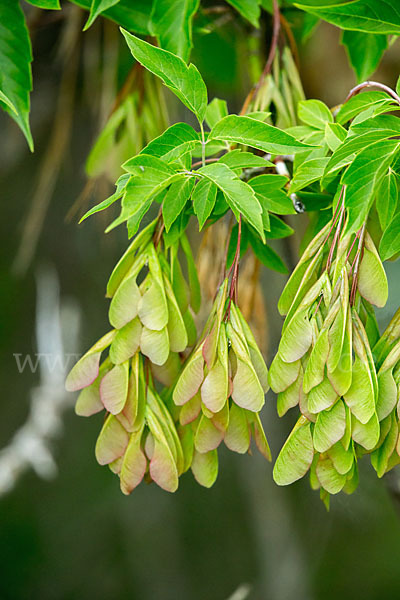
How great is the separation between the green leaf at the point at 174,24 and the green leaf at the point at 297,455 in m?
0.22

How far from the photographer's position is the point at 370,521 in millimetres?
897

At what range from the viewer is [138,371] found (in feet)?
0.81

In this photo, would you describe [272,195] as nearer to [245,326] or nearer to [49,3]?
[245,326]

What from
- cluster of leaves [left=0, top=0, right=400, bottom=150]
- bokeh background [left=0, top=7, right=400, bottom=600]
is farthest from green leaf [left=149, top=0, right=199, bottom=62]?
bokeh background [left=0, top=7, right=400, bottom=600]

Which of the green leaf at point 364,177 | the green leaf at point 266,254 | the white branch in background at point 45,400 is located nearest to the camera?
the green leaf at point 364,177

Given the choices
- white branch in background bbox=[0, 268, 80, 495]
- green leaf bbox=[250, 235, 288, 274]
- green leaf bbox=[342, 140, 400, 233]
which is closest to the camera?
green leaf bbox=[342, 140, 400, 233]

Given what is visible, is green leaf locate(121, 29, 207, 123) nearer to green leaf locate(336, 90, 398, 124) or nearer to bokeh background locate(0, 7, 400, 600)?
green leaf locate(336, 90, 398, 124)

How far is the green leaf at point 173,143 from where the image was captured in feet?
0.71

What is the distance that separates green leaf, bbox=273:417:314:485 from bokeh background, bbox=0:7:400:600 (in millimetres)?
518

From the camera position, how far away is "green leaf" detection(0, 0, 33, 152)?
31cm

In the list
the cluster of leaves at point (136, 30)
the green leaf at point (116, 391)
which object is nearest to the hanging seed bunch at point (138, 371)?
the green leaf at point (116, 391)

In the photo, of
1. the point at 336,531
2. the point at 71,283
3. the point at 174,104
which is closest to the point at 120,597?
the point at 336,531

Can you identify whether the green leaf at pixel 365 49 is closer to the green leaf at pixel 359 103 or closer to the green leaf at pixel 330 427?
the green leaf at pixel 359 103

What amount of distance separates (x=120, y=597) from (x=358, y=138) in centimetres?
101
